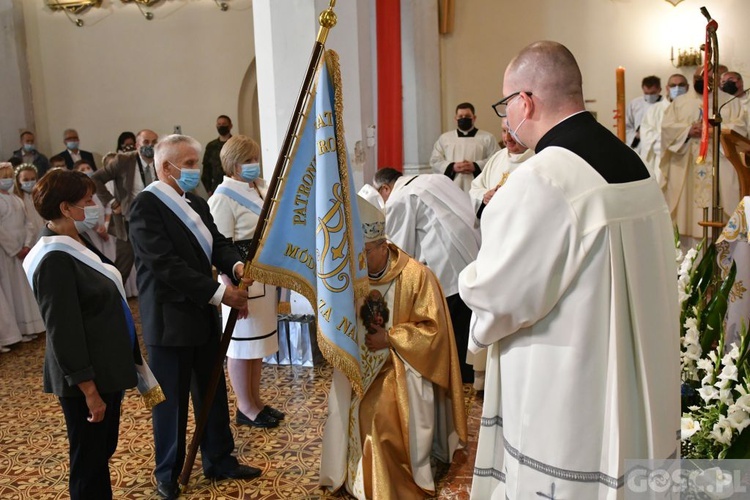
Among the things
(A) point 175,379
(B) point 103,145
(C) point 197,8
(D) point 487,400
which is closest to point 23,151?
(B) point 103,145

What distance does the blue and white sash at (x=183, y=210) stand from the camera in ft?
11.4

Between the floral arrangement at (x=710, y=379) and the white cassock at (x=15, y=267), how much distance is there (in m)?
5.96

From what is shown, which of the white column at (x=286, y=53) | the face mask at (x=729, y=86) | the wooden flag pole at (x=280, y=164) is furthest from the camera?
the face mask at (x=729, y=86)

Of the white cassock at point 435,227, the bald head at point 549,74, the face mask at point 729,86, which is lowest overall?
the white cassock at point 435,227

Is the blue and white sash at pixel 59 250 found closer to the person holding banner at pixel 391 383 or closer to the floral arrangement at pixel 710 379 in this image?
the person holding banner at pixel 391 383

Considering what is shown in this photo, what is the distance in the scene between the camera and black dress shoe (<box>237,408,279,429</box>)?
456 cm

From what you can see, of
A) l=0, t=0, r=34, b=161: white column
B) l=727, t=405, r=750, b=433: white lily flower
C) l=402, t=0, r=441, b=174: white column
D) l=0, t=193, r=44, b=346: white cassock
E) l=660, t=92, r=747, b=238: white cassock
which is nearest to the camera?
l=727, t=405, r=750, b=433: white lily flower

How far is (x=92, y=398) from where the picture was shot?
2.90m

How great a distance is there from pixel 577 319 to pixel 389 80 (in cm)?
638

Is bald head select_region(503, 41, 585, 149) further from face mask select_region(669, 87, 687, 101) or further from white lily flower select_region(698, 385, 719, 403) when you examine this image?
face mask select_region(669, 87, 687, 101)

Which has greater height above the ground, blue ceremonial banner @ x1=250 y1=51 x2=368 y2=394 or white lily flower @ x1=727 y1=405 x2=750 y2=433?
blue ceremonial banner @ x1=250 y1=51 x2=368 y2=394

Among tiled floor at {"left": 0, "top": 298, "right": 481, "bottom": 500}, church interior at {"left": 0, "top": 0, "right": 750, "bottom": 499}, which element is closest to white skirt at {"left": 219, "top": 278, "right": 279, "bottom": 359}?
tiled floor at {"left": 0, "top": 298, "right": 481, "bottom": 500}

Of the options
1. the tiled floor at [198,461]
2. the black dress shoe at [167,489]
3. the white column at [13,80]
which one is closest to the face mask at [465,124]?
the tiled floor at [198,461]

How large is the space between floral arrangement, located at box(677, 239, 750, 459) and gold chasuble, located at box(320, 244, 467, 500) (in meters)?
1.14
